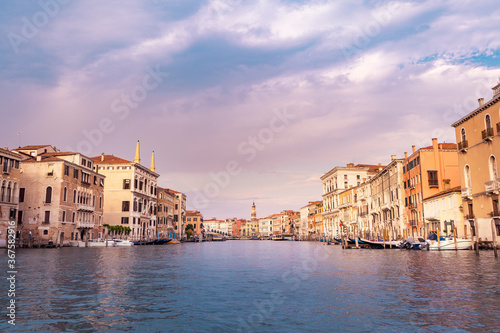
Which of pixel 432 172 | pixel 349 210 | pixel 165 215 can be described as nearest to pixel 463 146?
pixel 432 172

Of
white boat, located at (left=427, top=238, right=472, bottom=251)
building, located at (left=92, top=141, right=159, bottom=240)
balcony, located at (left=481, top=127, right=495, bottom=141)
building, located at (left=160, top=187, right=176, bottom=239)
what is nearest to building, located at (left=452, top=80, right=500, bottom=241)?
balcony, located at (left=481, top=127, right=495, bottom=141)

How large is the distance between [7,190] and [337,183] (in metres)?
65.7

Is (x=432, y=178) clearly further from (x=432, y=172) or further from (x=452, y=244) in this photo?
(x=452, y=244)

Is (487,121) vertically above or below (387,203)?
above

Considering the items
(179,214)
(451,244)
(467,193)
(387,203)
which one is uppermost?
(179,214)

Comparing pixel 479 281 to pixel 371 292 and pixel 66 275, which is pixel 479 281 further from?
pixel 66 275

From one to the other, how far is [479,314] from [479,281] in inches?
214

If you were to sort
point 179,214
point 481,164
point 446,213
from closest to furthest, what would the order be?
point 481,164 < point 446,213 < point 179,214

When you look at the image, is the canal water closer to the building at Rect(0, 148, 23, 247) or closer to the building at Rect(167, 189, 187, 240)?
the building at Rect(0, 148, 23, 247)

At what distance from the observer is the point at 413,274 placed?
51.8ft

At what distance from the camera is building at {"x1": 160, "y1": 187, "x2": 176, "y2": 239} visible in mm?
81000

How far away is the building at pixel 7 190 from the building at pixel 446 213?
40.1m

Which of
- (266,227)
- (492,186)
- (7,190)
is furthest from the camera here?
(266,227)

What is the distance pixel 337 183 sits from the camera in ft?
289
